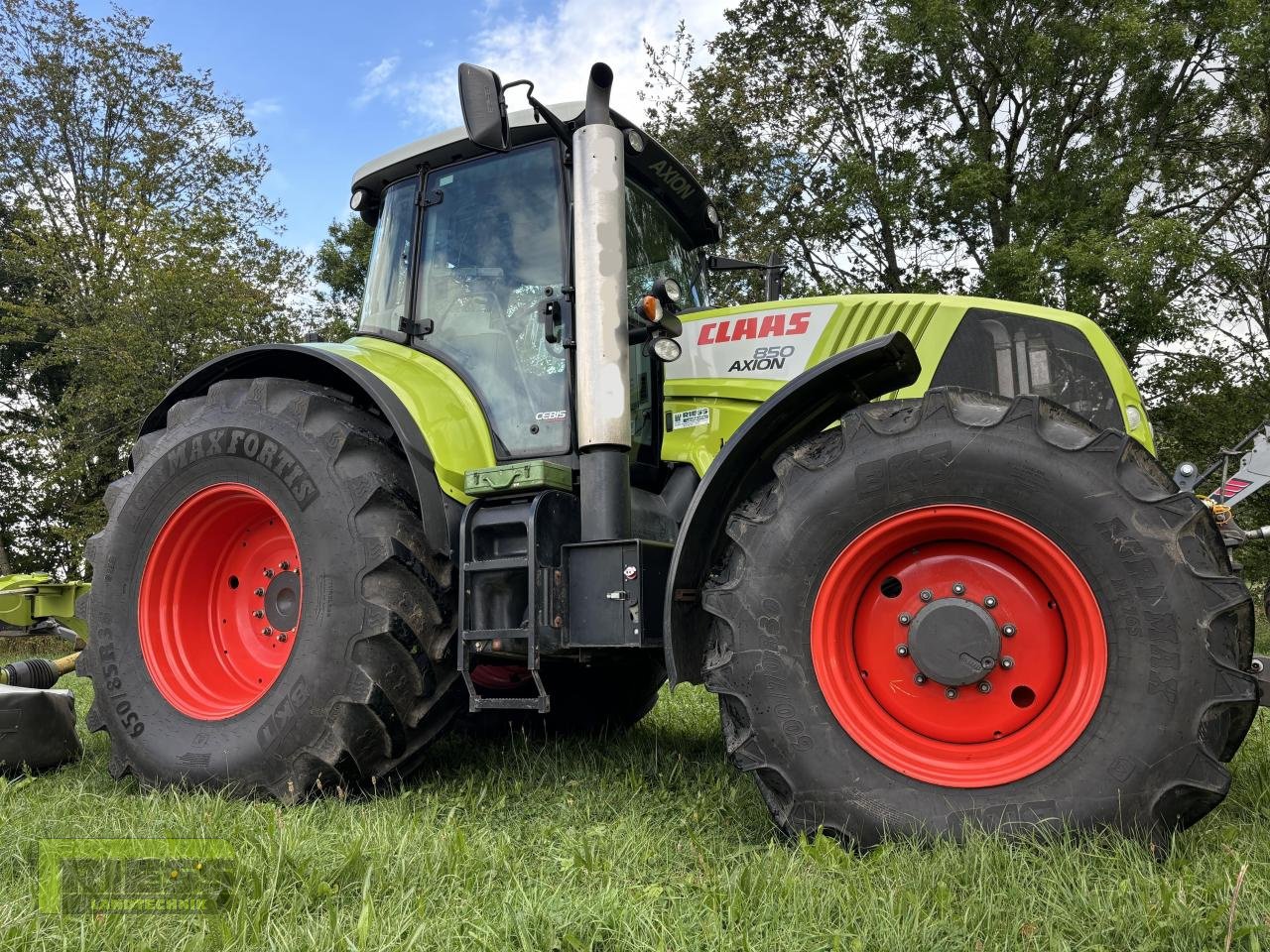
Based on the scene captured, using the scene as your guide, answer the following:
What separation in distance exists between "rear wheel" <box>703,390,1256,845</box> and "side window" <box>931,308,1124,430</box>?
2.39ft

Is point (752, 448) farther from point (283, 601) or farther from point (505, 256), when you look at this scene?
point (283, 601)

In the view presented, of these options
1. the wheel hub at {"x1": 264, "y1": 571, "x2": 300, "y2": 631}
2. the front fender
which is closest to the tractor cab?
the front fender

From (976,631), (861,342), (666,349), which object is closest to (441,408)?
(666,349)

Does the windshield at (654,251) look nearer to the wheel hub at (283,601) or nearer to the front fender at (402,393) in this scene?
the front fender at (402,393)

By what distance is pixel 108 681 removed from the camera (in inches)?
143

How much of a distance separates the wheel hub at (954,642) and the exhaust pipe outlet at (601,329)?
1.03m

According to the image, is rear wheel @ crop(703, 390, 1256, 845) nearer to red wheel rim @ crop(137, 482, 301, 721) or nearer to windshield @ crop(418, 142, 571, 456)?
windshield @ crop(418, 142, 571, 456)

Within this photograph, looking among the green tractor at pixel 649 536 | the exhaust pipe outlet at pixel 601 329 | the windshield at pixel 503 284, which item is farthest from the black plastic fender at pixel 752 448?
the windshield at pixel 503 284

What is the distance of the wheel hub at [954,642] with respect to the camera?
248 cm

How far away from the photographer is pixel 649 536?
3.43 metres

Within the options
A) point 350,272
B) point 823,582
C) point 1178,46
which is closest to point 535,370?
point 823,582

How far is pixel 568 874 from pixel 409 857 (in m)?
0.40

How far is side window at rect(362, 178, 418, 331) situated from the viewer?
408cm

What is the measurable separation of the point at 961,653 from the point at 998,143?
13.9m
